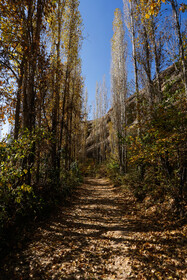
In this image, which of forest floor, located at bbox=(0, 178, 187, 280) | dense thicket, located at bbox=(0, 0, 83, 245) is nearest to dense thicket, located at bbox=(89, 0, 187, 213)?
forest floor, located at bbox=(0, 178, 187, 280)

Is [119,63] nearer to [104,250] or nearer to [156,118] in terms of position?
[156,118]

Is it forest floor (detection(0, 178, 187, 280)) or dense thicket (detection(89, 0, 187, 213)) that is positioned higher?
dense thicket (detection(89, 0, 187, 213))

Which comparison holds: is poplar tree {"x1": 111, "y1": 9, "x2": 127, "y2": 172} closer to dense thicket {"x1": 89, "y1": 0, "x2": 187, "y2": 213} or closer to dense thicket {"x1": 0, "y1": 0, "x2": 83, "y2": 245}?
dense thicket {"x1": 89, "y1": 0, "x2": 187, "y2": 213}

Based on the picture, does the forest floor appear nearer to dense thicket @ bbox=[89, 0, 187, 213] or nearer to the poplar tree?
dense thicket @ bbox=[89, 0, 187, 213]

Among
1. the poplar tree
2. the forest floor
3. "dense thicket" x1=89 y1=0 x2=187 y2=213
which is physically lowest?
the forest floor

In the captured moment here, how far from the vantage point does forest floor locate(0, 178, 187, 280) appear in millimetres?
2602

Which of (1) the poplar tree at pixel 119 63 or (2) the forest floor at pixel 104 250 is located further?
(1) the poplar tree at pixel 119 63

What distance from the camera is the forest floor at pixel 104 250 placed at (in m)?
2.60

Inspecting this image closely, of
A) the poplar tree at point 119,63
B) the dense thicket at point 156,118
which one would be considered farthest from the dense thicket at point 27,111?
the poplar tree at point 119,63

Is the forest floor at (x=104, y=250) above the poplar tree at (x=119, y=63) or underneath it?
underneath

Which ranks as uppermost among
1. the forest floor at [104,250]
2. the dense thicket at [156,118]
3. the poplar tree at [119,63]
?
the poplar tree at [119,63]

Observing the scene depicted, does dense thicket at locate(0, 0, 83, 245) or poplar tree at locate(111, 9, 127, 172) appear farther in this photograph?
poplar tree at locate(111, 9, 127, 172)

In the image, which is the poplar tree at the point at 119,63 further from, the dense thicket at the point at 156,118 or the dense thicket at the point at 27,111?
the dense thicket at the point at 27,111

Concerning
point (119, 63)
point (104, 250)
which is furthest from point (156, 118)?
point (119, 63)
